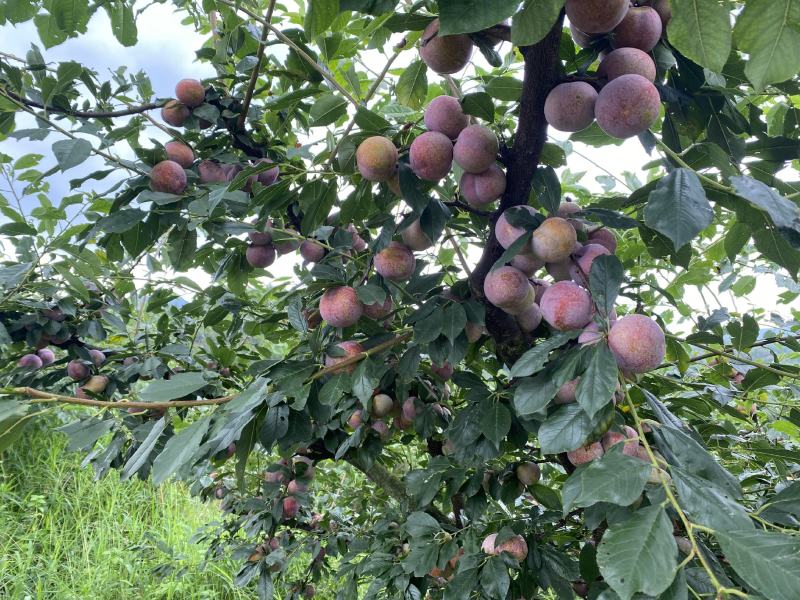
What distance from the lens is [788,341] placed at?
120 centimetres

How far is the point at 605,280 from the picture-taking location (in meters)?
0.71

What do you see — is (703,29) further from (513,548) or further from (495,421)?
(513,548)

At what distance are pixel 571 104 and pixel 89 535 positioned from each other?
149 inches

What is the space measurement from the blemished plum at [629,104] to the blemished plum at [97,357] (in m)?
1.65

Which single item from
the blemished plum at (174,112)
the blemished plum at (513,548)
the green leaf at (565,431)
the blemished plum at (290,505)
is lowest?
the blemished plum at (290,505)

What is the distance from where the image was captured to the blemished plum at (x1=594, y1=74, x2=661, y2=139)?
27.1 inches

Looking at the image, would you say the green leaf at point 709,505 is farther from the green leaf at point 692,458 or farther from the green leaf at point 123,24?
the green leaf at point 123,24

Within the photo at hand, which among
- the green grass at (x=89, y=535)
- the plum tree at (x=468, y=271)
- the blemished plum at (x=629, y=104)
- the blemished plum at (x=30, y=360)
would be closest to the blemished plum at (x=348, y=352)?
the plum tree at (x=468, y=271)

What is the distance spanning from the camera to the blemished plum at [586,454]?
2.93ft

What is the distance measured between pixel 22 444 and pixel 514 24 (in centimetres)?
468

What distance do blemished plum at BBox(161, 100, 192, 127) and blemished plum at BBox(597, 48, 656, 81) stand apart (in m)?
0.96

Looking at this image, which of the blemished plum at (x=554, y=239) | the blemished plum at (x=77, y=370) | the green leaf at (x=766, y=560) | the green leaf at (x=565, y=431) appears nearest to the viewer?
the green leaf at (x=766, y=560)

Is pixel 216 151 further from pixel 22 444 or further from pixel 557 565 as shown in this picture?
pixel 22 444

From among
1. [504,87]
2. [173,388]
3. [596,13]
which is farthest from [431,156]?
[173,388]
